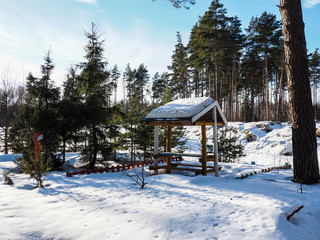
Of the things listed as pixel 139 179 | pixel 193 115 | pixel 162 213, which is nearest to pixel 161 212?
pixel 162 213

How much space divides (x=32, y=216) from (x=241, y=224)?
3849 millimetres

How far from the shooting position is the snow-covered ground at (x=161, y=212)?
3.05 meters

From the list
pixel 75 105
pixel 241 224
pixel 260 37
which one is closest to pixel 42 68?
pixel 75 105

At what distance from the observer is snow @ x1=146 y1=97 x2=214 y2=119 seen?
296 inches

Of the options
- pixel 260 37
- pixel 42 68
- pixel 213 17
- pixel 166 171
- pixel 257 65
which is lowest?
pixel 166 171

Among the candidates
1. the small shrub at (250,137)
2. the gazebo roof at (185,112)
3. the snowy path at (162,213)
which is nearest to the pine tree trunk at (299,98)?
the snowy path at (162,213)

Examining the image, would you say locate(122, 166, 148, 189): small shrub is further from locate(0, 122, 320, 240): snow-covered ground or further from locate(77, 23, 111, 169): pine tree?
locate(77, 23, 111, 169): pine tree

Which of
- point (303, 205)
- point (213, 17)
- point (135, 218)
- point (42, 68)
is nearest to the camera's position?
point (135, 218)

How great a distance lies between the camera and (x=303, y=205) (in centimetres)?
395

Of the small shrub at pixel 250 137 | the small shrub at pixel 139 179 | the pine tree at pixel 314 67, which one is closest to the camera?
the small shrub at pixel 139 179

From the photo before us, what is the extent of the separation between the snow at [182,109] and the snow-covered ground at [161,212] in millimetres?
2607

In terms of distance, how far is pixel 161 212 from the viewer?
3.80 m

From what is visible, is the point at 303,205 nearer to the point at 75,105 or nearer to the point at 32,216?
the point at 32,216

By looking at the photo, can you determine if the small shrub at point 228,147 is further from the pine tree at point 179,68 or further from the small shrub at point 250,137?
the pine tree at point 179,68
